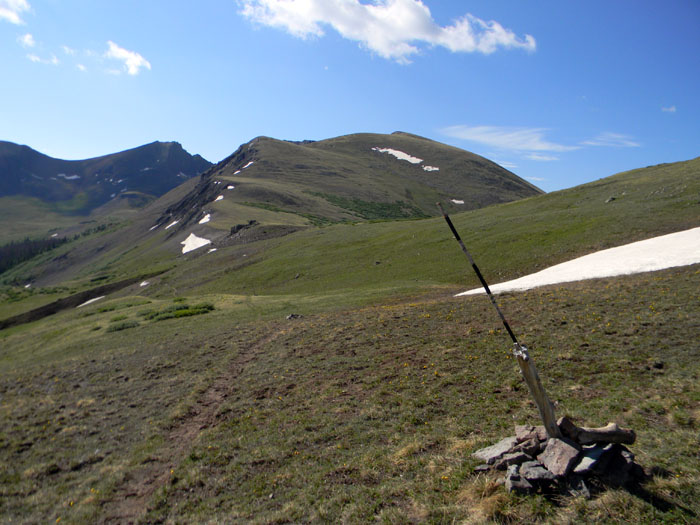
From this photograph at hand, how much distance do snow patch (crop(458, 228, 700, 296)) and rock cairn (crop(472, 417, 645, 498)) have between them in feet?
70.0

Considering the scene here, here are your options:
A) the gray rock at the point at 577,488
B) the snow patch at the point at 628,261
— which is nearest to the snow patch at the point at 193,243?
the snow patch at the point at 628,261

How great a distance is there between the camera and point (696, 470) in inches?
273

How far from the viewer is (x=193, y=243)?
8925cm

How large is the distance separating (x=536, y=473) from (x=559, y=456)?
0.56m

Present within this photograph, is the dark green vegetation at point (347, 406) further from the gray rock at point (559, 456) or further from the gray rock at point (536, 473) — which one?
the gray rock at point (559, 456)

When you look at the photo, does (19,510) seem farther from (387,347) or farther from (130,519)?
(387,347)

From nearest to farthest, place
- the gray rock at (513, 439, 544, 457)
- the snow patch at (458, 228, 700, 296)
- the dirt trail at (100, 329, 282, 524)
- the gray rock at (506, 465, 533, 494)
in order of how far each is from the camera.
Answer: the gray rock at (506, 465, 533, 494), the gray rock at (513, 439, 544, 457), the dirt trail at (100, 329, 282, 524), the snow patch at (458, 228, 700, 296)

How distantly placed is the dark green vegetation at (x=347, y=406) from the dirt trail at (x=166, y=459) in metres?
0.07

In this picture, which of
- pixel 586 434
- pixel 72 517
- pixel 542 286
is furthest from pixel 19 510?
pixel 542 286

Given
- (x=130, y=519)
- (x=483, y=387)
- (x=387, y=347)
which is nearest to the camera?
(x=130, y=519)

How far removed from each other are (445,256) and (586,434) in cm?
4071

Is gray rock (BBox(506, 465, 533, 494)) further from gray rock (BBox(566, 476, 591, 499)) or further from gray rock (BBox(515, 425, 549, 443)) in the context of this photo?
gray rock (BBox(515, 425, 549, 443))

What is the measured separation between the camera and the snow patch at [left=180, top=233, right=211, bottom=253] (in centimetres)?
8606

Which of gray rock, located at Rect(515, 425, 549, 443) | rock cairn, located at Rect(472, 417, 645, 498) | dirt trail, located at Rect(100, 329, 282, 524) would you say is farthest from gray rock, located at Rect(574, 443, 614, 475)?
dirt trail, located at Rect(100, 329, 282, 524)
